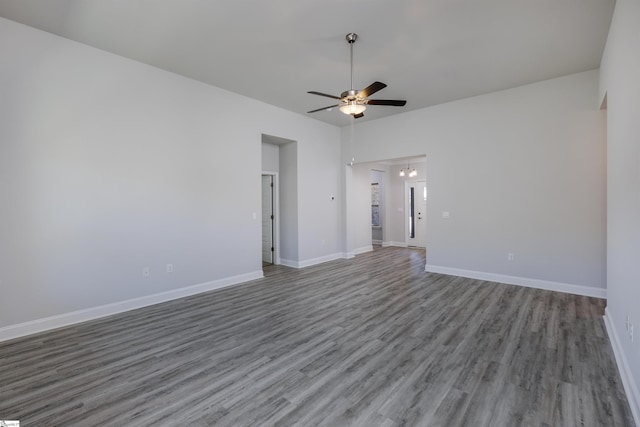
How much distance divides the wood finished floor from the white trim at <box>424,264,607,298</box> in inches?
10.8

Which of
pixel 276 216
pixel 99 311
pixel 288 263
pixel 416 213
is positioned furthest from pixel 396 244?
pixel 99 311

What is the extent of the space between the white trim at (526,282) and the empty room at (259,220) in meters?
0.04

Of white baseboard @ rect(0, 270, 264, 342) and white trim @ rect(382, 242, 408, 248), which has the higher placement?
white trim @ rect(382, 242, 408, 248)

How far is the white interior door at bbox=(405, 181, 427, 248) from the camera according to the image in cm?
934

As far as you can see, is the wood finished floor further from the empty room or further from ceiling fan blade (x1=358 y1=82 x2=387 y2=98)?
ceiling fan blade (x1=358 y1=82 x2=387 y2=98)

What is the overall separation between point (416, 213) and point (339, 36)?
7.04m

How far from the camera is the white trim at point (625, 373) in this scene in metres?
1.87

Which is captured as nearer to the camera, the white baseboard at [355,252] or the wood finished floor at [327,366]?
the wood finished floor at [327,366]

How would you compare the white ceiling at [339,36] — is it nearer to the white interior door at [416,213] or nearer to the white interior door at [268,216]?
the white interior door at [268,216]

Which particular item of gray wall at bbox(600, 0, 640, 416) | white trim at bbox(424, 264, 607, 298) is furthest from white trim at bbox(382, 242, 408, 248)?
gray wall at bbox(600, 0, 640, 416)

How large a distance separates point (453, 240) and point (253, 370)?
460 cm

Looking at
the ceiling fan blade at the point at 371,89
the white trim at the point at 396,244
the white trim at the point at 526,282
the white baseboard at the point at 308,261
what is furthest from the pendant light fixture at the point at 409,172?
the ceiling fan blade at the point at 371,89

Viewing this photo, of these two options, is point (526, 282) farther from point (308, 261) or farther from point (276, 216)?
point (276, 216)

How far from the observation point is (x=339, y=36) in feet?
11.1
